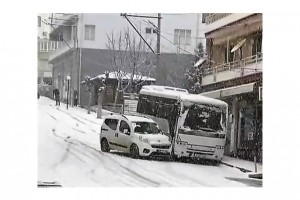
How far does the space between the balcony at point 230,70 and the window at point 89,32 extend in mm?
880

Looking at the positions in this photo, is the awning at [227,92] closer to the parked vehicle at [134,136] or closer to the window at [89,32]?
the parked vehicle at [134,136]

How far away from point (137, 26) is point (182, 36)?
13.5 inches

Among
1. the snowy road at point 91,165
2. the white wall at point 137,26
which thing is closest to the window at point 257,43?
the white wall at point 137,26

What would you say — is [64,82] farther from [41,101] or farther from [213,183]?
[213,183]

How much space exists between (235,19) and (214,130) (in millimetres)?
838

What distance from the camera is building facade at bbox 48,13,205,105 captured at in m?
4.41

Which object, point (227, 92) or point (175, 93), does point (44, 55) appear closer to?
point (175, 93)

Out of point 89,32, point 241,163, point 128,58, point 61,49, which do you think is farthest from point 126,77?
point 241,163

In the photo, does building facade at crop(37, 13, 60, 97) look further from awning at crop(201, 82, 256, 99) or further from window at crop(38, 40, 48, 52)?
awning at crop(201, 82, 256, 99)

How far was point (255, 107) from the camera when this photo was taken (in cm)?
446

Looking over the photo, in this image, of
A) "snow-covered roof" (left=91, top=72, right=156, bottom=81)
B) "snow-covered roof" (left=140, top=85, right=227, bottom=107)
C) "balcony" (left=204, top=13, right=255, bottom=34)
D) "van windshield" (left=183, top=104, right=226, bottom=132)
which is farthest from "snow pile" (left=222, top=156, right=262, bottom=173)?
"balcony" (left=204, top=13, right=255, bottom=34)

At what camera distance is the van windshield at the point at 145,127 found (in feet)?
14.7

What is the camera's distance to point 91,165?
435 cm
